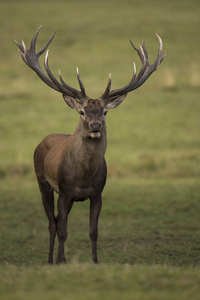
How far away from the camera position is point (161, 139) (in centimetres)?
2198

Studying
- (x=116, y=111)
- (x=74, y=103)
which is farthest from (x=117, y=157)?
(x=74, y=103)

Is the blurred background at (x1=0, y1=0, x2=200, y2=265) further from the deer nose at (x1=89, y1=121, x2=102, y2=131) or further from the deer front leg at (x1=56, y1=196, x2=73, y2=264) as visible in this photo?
the deer nose at (x1=89, y1=121, x2=102, y2=131)

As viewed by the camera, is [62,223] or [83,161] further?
[62,223]

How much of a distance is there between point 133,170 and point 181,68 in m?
13.3

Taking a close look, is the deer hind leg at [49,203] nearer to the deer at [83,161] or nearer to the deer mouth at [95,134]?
the deer at [83,161]

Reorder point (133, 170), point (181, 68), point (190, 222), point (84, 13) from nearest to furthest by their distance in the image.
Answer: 1. point (190, 222)
2. point (133, 170)
3. point (181, 68)
4. point (84, 13)

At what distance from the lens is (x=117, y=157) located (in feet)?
65.4

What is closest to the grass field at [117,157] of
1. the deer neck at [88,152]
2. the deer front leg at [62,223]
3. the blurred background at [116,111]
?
the blurred background at [116,111]

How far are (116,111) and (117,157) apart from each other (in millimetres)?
5784

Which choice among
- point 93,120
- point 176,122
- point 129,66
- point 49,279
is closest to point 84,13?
point 129,66

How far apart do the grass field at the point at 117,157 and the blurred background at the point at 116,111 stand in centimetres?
4

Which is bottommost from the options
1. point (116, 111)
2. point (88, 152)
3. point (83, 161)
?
point (116, 111)

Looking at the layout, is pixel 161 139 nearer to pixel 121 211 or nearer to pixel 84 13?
pixel 121 211

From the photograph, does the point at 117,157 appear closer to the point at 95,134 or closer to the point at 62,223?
the point at 62,223
